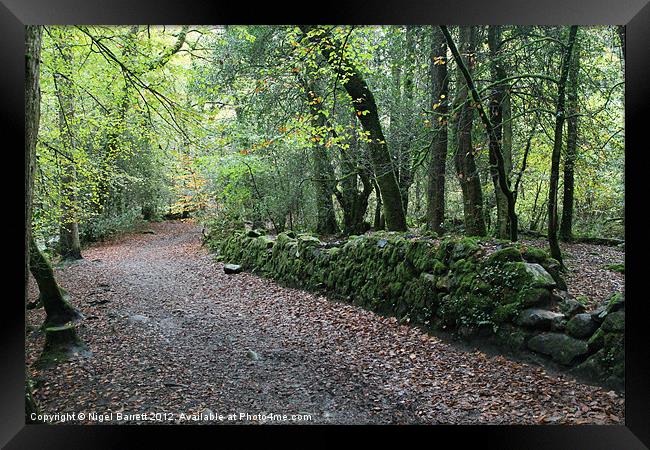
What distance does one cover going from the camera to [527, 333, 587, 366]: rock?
105 inches

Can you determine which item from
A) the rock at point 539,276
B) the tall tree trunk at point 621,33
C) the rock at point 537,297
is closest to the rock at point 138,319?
the rock at point 537,297

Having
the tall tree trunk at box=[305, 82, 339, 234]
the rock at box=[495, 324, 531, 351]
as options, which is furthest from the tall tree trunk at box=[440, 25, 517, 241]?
the tall tree trunk at box=[305, 82, 339, 234]

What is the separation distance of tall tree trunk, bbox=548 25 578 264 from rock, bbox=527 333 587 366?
104 cm

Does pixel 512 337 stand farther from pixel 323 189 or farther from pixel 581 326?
pixel 323 189

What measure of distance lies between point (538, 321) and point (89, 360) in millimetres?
3738

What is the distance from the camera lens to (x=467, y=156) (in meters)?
4.29

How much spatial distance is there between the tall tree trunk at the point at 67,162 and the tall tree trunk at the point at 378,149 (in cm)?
323

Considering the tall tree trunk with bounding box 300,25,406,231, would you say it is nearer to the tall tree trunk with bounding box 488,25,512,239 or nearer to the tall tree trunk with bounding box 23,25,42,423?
the tall tree trunk with bounding box 488,25,512,239

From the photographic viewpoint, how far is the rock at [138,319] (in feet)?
12.3

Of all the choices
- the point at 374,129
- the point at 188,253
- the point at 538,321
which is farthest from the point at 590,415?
the point at 188,253

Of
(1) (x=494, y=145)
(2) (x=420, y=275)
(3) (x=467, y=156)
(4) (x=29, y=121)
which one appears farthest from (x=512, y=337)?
(4) (x=29, y=121)

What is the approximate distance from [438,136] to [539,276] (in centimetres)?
192

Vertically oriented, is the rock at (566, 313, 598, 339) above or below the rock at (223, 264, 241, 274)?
above

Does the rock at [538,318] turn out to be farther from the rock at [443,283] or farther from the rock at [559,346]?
the rock at [443,283]
